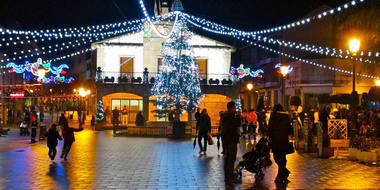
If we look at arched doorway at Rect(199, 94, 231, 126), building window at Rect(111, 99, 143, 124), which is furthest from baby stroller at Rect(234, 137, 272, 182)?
arched doorway at Rect(199, 94, 231, 126)

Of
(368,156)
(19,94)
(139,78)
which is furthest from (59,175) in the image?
(139,78)

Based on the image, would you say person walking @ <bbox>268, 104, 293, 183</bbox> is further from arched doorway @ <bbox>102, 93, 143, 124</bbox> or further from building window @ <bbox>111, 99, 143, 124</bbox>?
building window @ <bbox>111, 99, 143, 124</bbox>

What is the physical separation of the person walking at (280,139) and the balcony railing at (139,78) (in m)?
26.2

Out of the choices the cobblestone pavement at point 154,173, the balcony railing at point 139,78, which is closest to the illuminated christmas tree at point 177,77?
the balcony railing at point 139,78

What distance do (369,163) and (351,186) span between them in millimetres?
3885

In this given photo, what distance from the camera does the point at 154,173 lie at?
11000 millimetres

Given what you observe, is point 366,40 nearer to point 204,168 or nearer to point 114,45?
point 204,168

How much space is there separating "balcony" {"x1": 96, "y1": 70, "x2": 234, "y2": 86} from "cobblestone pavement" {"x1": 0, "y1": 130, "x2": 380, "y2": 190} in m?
20.9

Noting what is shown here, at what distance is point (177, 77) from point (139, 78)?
890cm

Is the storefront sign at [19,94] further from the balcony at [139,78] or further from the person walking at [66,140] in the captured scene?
the person walking at [66,140]

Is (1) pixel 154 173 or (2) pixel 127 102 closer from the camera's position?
(1) pixel 154 173

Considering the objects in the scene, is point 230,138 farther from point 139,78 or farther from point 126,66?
point 126,66

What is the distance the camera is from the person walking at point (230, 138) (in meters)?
10.0

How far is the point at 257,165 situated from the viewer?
33.2ft
